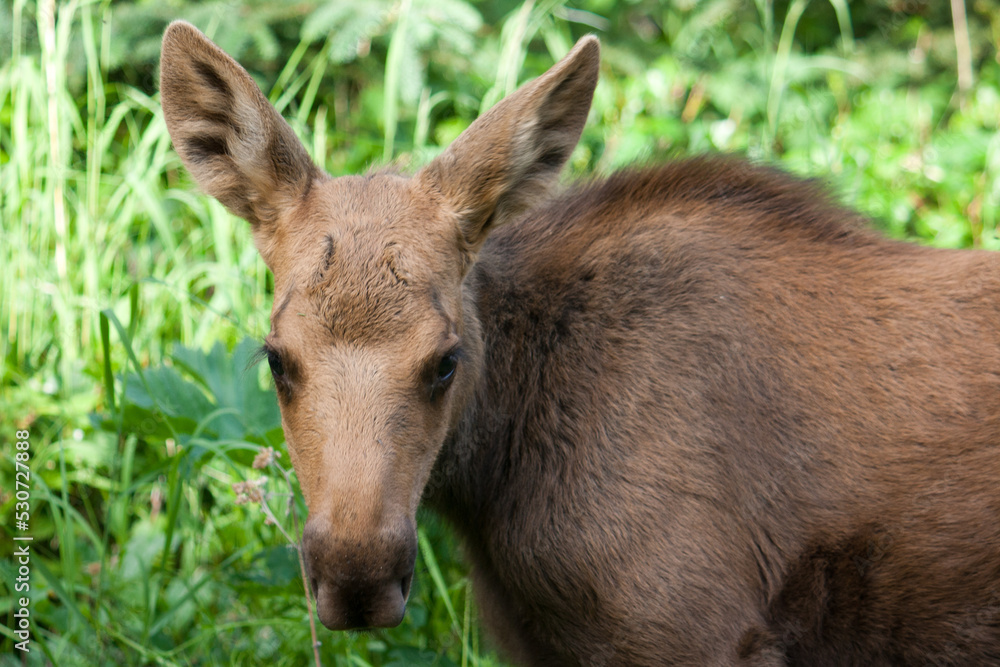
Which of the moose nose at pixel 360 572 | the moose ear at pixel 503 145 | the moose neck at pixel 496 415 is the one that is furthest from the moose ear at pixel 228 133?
the moose nose at pixel 360 572

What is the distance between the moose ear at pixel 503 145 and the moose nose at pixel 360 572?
1242 mm

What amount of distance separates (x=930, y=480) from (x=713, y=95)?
5.12 metres

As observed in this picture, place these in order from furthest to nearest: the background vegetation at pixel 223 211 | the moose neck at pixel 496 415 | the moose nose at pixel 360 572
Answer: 1. the background vegetation at pixel 223 211
2. the moose neck at pixel 496 415
3. the moose nose at pixel 360 572

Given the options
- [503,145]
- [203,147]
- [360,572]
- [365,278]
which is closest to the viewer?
[360,572]

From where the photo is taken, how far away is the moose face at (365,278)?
278cm

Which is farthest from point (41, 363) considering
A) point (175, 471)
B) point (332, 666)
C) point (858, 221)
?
point (858, 221)

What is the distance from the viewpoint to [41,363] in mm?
5781

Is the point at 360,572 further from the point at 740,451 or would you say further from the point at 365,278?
the point at 740,451

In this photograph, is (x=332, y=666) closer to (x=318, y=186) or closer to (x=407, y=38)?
(x=318, y=186)

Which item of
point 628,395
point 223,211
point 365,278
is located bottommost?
point 223,211

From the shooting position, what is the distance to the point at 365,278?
119 inches

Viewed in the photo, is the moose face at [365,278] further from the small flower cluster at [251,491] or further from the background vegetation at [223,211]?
the background vegetation at [223,211]

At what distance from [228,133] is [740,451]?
7.56 feet

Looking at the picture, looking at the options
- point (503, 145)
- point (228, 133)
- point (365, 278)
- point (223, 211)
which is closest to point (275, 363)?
point (365, 278)
